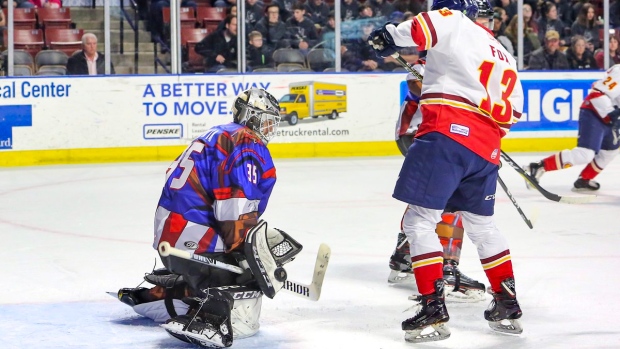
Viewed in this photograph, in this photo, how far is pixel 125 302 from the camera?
3.51 m

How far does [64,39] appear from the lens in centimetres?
881

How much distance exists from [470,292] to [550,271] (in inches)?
26.0

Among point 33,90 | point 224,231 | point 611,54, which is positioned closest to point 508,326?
point 224,231

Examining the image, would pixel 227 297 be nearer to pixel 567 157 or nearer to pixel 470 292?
pixel 470 292

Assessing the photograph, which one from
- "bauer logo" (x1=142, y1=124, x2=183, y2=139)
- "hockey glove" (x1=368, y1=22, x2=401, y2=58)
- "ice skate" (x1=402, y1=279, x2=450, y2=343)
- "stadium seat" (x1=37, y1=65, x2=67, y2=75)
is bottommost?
"ice skate" (x1=402, y1=279, x2=450, y2=343)

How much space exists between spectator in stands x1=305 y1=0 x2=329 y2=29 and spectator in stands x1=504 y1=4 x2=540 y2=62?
1.77 meters

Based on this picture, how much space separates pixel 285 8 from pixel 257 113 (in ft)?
20.9

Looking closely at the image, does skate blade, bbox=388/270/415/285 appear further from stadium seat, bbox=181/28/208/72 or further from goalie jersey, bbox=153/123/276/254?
stadium seat, bbox=181/28/208/72

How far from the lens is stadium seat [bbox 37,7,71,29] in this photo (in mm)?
8773

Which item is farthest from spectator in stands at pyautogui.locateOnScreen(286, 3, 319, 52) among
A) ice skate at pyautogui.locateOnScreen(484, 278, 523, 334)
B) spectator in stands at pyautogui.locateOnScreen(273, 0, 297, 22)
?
ice skate at pyautogui.locateOnScreen(484, 278, 523, 334)

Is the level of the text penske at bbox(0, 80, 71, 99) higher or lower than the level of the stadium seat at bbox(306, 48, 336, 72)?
lower

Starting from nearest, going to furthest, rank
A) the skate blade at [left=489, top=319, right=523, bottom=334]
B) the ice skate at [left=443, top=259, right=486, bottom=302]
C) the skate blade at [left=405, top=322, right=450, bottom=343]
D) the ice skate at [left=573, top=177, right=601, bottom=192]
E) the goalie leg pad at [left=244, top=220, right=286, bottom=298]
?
the goalie leg pad at [left=244, top=220, right=286, bottom=298]
the skate blade at [left=405, top=322, right=450, bottom=343]
the skate blade at [left=489, top=319, right=523, bottom=334]
the ice skate at [left=443, top=259, right=486, bottom=302]
the ice skate at [left=573, top=177, right=601, bottom=192]

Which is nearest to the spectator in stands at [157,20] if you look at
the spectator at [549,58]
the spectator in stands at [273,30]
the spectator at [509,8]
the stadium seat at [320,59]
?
the spectator in stands at [273,30]

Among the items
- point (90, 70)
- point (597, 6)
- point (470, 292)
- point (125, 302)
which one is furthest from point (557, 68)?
point (125, 302)
